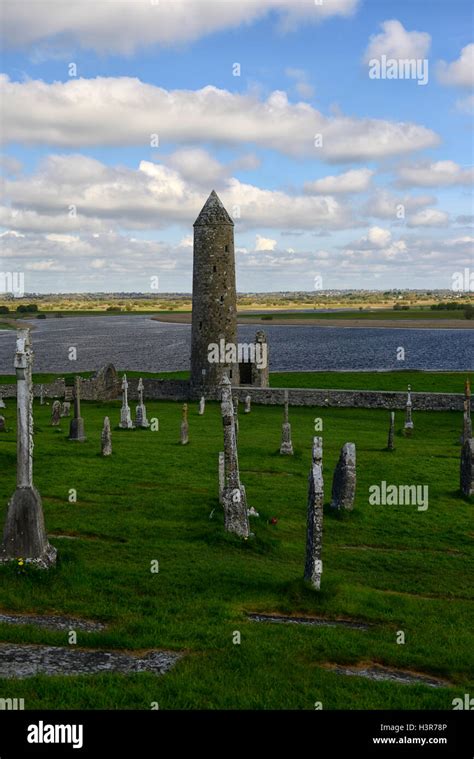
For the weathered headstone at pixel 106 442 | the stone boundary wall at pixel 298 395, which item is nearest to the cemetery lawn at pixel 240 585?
the weathered headstone at pixel 106 442

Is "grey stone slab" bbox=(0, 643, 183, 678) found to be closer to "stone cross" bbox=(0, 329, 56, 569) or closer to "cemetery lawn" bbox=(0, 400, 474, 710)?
"cemetery lawn" bbox=(0, 400, 474, 710)

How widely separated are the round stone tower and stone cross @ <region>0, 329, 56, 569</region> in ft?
109

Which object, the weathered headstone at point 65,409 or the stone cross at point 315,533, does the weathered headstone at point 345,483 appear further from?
the weathered headstone at point 65,409

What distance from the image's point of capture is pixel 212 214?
44594 mm

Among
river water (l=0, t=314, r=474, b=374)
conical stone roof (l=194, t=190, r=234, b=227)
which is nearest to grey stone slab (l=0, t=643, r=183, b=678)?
conical stone roof (l=194, t=190, r=234, b=227)

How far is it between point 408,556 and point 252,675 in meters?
7.03

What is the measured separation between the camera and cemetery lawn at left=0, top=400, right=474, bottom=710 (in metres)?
7.79

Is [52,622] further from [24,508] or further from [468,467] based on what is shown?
[468,467]

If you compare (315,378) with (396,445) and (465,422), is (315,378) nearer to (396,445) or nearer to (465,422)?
(396,445)

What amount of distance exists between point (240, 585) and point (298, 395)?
3139cm

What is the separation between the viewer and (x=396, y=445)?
92.4 ft

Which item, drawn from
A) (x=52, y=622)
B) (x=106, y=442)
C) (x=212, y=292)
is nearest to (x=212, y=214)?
(x=212, y=292)
